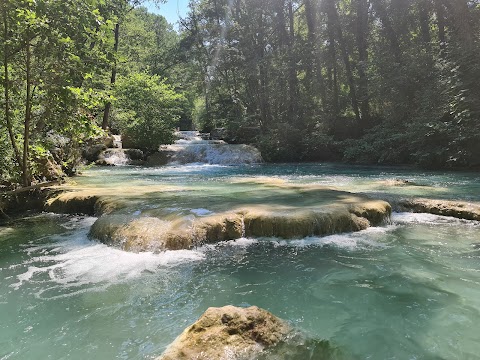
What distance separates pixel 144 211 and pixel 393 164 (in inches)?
572

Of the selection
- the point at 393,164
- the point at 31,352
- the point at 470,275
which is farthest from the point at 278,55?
the point at 31,352

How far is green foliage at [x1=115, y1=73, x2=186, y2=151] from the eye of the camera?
21500 mm

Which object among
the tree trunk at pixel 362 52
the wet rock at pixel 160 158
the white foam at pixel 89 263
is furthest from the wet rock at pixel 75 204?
the tree trunk at pixel 362 52

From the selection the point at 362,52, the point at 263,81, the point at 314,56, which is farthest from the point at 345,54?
the point at 263,81

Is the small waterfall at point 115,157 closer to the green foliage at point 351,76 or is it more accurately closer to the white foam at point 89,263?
the green foliage at point 351,76

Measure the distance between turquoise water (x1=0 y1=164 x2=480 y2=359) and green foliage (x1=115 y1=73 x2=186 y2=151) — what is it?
15.6m

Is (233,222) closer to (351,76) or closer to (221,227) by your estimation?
(221,227)

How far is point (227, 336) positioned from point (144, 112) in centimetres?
2045

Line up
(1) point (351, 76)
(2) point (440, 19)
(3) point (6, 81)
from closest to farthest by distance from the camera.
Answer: (3) point (6, 81) → (2) point (440, 19) → (1) point (351, 76)

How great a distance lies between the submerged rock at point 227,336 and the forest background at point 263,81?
5.52 metres

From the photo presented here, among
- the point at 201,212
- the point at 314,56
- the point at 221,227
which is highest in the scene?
the point at 314,56

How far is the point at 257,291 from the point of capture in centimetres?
421

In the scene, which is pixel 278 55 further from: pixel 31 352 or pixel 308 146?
pixel 31 352

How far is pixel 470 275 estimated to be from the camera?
4.44 metres
